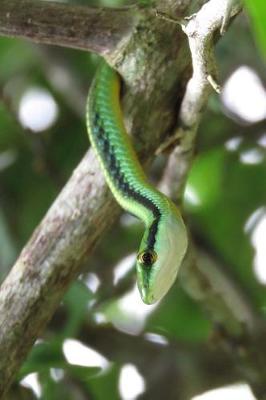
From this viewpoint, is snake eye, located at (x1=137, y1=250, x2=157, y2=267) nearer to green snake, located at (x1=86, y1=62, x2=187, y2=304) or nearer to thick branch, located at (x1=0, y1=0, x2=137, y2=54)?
green snake, located at (x1=86, y1=62, x2=187, y2=304)

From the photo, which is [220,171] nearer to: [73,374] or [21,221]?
[21,221]

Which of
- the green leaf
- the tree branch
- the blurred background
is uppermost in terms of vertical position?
the green leaf

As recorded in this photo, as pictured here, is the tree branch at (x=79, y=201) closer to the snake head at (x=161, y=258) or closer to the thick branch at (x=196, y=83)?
the thick branch at (x=196, y=83)

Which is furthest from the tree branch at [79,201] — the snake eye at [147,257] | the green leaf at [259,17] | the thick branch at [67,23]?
the green leaf at [259,17]

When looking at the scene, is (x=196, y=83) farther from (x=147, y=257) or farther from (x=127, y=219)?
(x=127, y=219)

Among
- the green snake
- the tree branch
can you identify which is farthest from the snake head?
the tree branch

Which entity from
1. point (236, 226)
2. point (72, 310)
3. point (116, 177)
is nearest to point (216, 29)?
point (116, 177)

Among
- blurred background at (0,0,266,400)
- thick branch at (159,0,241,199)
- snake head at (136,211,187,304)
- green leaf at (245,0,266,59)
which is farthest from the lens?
blurred background at (0,0,266,400)
